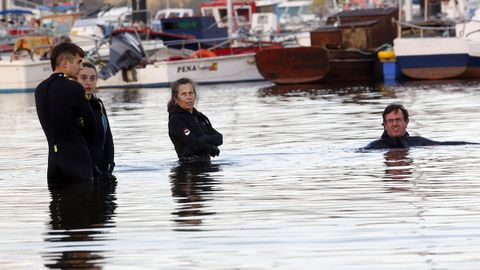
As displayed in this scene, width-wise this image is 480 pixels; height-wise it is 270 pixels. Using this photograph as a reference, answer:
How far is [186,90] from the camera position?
17.0m

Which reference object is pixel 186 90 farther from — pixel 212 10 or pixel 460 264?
pixel 212 10

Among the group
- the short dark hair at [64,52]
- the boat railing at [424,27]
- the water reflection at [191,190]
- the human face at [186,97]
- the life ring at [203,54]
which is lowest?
the life ring at [203,54]

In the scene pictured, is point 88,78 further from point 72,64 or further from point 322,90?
point 322,90

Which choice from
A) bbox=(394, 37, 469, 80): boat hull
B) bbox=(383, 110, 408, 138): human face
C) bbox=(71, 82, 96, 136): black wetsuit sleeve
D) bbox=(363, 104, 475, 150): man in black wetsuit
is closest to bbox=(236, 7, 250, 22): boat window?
bbox=(394, 37, 469, 80): boat hull

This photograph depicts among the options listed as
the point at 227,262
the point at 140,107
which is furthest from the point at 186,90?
the point at 140,107

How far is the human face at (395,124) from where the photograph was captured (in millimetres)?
18578

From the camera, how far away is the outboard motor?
2140 inches

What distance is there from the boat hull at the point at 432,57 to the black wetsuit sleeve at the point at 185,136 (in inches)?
1214

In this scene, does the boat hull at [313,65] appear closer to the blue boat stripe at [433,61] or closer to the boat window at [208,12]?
the blue boat stripe at [433,61]

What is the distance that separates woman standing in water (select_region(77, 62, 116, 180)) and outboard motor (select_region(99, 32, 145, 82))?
38774mm

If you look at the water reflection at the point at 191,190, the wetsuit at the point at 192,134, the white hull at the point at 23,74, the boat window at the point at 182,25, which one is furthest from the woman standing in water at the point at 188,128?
the boat window at the point at 182,25

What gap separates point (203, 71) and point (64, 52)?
40.7m

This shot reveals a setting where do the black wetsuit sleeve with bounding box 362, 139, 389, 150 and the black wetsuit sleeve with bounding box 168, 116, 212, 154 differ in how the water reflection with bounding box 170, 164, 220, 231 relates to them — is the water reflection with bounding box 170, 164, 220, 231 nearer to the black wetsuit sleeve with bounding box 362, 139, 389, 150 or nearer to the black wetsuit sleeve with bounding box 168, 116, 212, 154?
the black wetsuit sleeve with bounding box 168, 116, 212, 154

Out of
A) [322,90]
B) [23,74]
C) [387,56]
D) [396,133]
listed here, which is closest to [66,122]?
[396,133]
